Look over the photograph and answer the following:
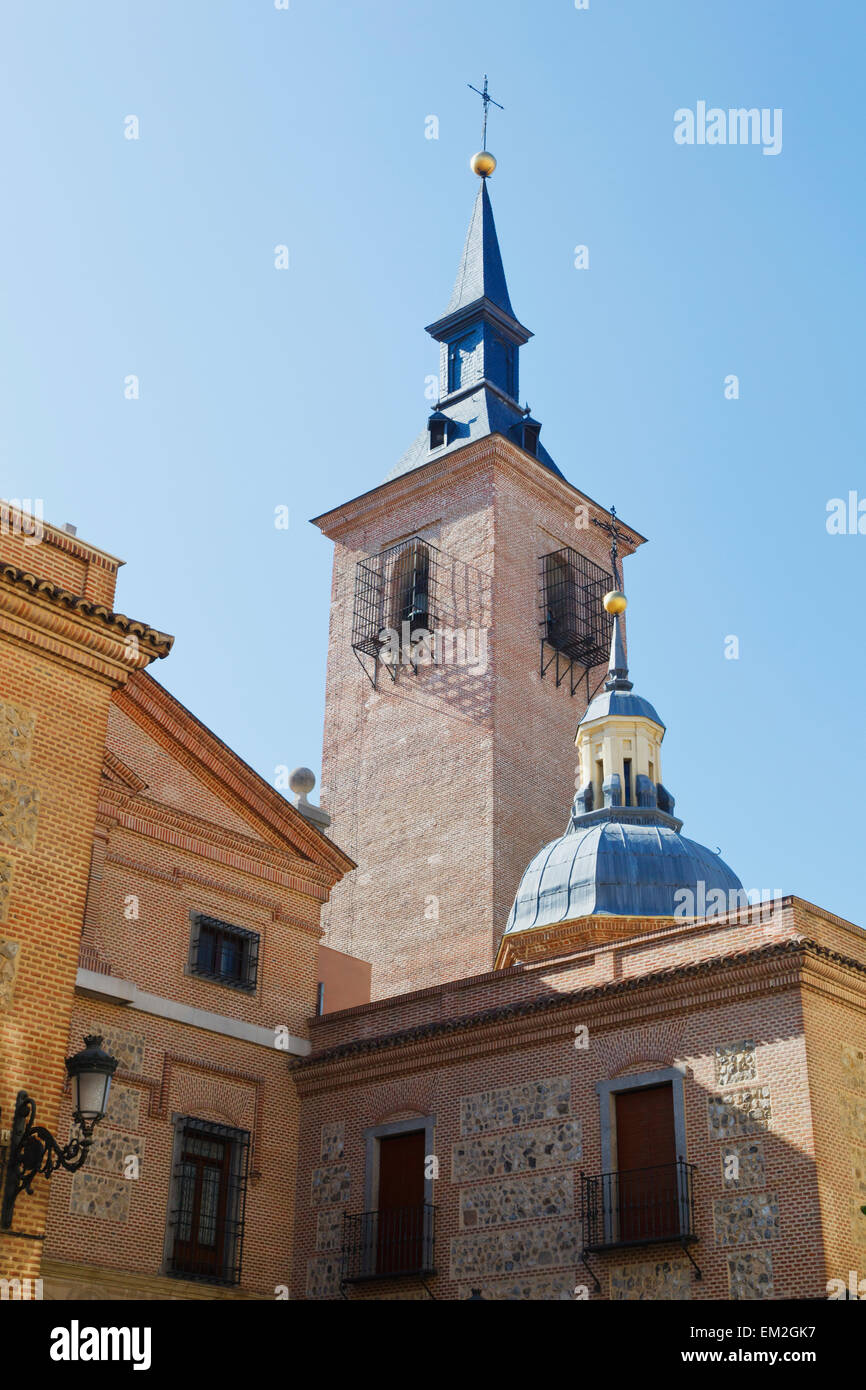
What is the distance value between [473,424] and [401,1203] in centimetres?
2161

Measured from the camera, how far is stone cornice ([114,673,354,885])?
77.7 feet

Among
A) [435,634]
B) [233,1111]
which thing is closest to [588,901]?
[233,1111]

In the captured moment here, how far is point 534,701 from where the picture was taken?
116 feet

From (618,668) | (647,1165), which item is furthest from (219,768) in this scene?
(618,668)

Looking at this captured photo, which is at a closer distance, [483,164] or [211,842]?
[211,842]

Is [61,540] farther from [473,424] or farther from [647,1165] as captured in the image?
[473,424]

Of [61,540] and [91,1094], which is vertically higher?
[61,540]

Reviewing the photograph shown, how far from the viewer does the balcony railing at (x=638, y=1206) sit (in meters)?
19.1

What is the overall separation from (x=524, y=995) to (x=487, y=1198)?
8.60ft

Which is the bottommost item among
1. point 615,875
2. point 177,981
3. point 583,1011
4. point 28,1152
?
point 28,1152

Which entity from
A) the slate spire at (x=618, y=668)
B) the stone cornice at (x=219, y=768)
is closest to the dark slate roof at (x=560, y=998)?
the stone cornice at (x=219, y=768)

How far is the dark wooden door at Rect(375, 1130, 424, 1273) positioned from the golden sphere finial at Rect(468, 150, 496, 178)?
31.5 metres

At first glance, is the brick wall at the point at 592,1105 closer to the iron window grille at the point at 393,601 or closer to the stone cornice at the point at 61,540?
the stone cornice at the point at 61,540

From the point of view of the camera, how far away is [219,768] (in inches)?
955
